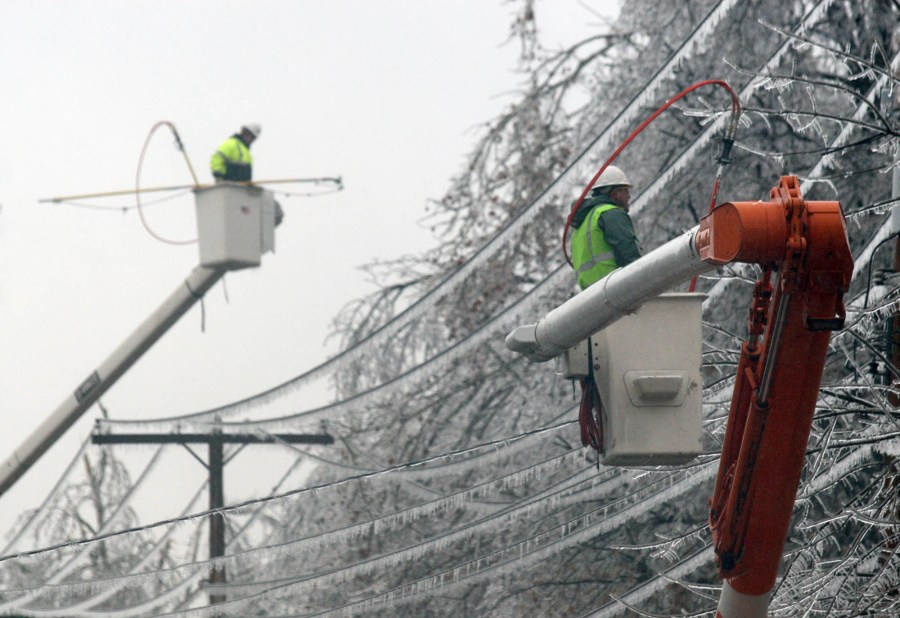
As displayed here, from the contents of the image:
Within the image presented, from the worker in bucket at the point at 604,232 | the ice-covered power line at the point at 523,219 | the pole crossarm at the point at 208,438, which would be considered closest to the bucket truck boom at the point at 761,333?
the worker in bucket at the point at 604,232

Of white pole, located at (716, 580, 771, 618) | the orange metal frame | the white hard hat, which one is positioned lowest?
white pole, located at (716, 580, 771, 618)

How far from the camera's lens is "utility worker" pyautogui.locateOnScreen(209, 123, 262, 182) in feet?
79.0

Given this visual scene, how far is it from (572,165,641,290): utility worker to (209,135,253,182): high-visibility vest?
16.7 m

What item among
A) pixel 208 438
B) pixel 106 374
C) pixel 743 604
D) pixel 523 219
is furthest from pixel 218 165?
pixel 743 604

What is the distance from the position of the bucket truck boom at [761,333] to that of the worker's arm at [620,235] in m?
1.54

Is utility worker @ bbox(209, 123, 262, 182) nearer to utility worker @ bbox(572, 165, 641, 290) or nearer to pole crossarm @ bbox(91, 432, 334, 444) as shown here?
pole crossarm @ bbox(91, 432, 334, 444)

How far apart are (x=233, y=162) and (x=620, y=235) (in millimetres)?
17123

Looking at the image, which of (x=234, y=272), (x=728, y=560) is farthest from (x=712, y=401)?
(x=234, y=272)

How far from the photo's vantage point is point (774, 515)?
5.73 meters

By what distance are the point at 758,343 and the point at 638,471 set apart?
6398 millimetres

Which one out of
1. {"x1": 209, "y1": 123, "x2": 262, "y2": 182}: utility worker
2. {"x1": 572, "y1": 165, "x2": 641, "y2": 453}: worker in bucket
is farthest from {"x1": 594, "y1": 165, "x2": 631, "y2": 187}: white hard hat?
{"x1": 209, "y1": 123, "x2": 262, "y2": 182}: utility worker

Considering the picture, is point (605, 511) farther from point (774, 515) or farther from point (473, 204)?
point (774, 515)

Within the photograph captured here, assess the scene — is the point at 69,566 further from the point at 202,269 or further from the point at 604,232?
the point at 604,232

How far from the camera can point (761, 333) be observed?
18.1ft
